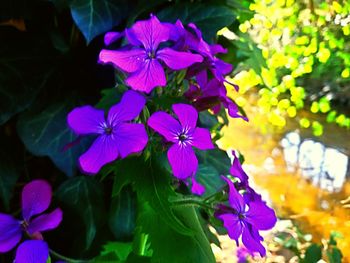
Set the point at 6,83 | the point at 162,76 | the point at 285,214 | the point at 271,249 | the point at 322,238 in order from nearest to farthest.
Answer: the point at 162,76 < the point at 6,83 < the point at 322,238 < the point at 271,249 < the point at 285,214

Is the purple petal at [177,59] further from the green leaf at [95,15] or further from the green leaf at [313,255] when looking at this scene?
the green leaf at [313,255]

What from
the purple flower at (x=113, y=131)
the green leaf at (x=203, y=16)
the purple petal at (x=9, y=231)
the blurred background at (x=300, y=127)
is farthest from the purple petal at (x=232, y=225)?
the blurred background at (x=300, y=127)

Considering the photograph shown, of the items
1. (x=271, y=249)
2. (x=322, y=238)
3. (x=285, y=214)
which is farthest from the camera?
(x=285, y=214)

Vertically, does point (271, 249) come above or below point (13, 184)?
below

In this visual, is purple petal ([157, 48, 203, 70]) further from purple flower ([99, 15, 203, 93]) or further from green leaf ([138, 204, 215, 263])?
green leaf ([138, 204, 215, 263])

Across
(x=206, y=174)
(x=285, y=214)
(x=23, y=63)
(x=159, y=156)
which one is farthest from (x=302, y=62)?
(x=159, y=156)

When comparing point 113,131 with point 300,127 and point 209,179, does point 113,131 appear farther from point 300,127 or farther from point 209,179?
point 300,127

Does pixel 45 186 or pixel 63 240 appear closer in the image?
pixel 45 186

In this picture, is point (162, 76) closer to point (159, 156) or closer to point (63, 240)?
point (159, 156)
